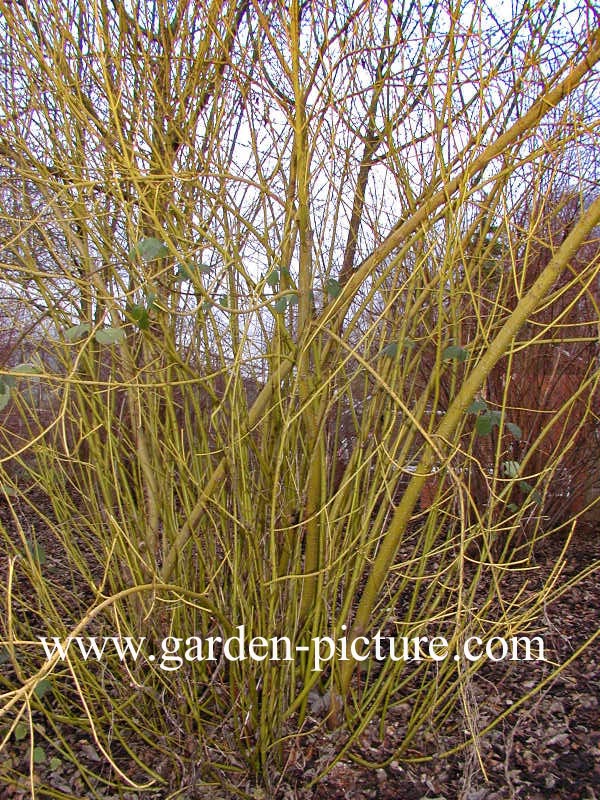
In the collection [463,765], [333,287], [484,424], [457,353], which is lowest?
[463,765]

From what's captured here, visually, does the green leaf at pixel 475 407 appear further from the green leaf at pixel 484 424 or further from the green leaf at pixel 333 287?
the green leaf at pixel 333 287

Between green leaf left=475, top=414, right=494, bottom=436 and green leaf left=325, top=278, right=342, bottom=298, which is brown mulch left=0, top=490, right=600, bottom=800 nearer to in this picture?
green leaf left=475, top=414, right=494, bottom=436

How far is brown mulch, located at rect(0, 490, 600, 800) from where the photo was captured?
85.9 inches

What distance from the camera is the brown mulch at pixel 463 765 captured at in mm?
2182

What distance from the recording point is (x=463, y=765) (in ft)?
7.48

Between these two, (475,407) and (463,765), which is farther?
(463,765)

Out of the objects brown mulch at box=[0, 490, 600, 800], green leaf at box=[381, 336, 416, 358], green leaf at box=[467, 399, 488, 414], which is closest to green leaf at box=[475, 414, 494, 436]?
green leaf at box=[467, 399, 488, 414]

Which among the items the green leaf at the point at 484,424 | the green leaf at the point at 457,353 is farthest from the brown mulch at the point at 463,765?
the green leaf at the point at 457,353

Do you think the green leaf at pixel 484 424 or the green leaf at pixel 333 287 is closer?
the green leaf at pixel 484 424

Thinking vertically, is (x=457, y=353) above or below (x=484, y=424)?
above

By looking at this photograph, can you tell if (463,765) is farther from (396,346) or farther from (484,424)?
(396,346)

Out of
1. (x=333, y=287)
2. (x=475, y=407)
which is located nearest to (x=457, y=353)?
(x=475, y=407)

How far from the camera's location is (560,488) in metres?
4.55

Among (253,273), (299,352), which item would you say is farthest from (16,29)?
(299,352)
